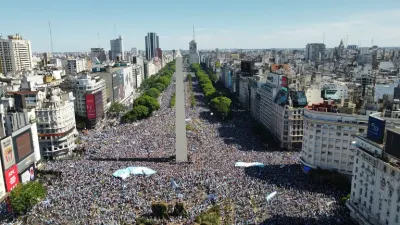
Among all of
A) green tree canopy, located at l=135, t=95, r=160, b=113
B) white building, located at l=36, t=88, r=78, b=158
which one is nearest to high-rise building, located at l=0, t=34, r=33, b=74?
green tree canopy, located at l=135, t=95, r=160, b=113

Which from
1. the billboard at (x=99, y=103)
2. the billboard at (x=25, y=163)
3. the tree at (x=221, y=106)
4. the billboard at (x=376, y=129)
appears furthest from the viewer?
the tree at (x=221, y=106)

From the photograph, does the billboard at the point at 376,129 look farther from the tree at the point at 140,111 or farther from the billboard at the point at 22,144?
the tree at the point at 140,111

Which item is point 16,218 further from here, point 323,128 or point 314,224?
point 323,128

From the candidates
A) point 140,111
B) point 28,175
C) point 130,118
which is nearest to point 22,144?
point 28,175

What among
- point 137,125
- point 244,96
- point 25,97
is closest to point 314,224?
point 25,97

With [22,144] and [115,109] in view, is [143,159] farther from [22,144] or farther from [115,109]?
[115,109]

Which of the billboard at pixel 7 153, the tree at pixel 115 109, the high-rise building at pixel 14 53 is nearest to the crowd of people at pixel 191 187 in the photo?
the billboard at pixel 7 153
